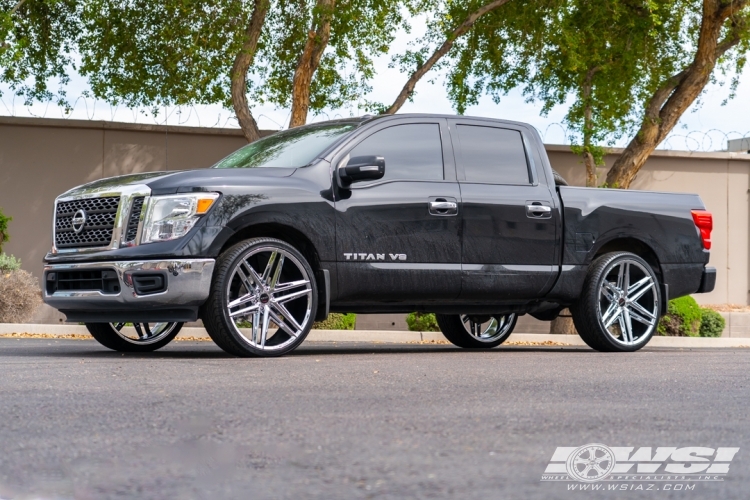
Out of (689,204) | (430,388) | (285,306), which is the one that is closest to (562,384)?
(430,388)

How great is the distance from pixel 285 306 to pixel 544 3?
36.4 ft

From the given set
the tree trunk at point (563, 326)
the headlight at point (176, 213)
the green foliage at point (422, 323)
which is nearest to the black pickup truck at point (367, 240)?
the headlight at point (176, 213)

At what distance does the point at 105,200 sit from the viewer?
8570mm

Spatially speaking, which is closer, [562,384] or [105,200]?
[562,384]

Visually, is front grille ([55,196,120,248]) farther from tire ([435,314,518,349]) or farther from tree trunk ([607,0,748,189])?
tree trunk ([607,0,748,189])

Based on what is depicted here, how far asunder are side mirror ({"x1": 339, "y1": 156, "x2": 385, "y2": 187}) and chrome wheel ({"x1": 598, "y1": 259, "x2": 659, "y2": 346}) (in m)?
2.68

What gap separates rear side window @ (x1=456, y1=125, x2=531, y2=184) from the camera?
966 cm

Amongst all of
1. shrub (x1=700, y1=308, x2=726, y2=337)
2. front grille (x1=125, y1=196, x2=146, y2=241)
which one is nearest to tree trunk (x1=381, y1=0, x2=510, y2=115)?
shrub (x1=700, y1=308, x2=726, y2=337)

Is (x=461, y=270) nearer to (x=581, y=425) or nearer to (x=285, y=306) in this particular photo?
(x=285, y=306)

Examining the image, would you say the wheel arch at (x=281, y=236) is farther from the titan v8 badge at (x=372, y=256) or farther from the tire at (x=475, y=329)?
the tire at (x=475, y=329)

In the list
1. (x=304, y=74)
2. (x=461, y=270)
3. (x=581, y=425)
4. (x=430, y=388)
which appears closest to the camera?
(x=581, y=425)

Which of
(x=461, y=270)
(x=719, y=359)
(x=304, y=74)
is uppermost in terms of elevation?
(x=304, y=74)

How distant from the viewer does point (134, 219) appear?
8289 millimetres

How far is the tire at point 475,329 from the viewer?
11.2 metres
